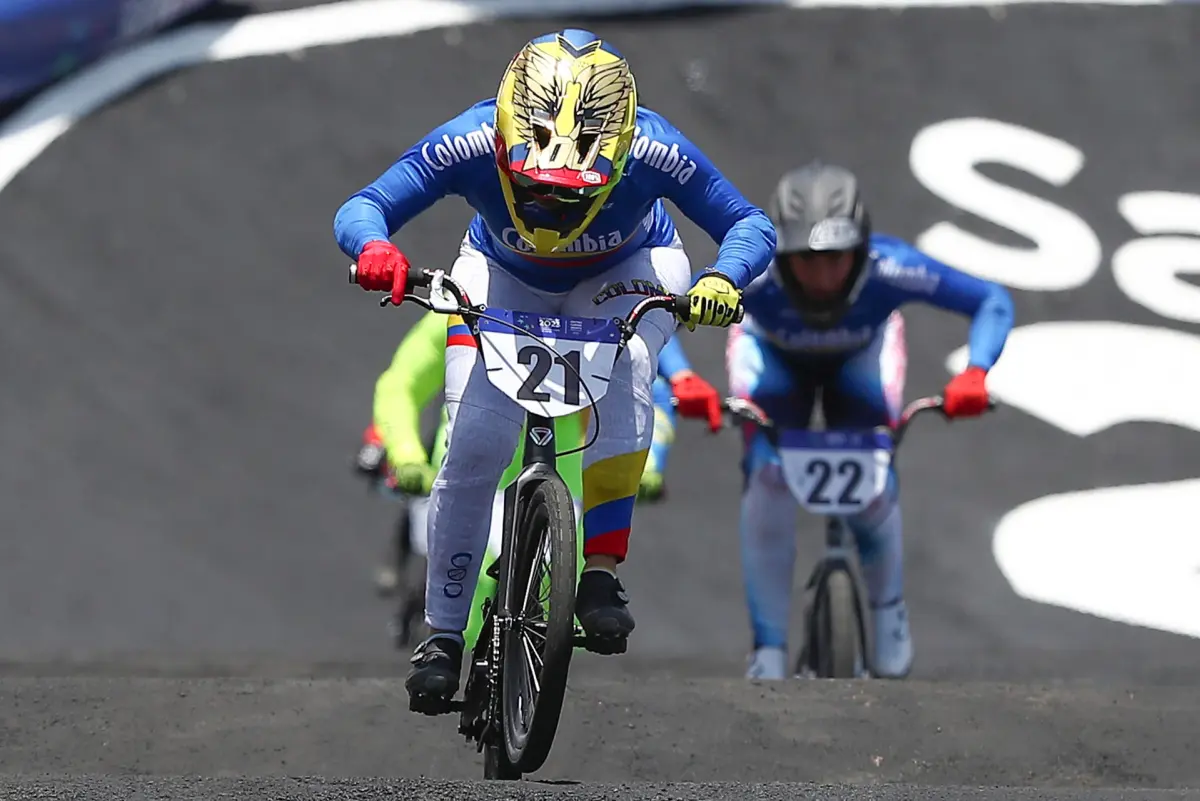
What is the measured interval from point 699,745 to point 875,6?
25.8 feet

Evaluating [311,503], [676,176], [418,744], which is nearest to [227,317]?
[311,503]

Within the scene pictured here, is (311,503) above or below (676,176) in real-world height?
below

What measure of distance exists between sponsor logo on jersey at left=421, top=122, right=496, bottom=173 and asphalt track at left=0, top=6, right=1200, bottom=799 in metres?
4.28

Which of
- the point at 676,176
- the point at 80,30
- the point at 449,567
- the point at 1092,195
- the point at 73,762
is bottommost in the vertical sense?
the point at 73,762

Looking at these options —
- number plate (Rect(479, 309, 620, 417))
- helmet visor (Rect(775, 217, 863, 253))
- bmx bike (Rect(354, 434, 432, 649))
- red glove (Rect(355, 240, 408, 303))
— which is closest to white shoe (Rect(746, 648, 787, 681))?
bmx bike (Rect(354, 434, 432, 649))

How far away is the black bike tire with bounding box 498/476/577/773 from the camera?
19.0ft

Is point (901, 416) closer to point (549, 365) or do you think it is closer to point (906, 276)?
point (906, 276)

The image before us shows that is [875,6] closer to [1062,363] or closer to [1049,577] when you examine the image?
[1062,363]

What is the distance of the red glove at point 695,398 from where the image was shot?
891cm

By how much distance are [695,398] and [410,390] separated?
1118 mm

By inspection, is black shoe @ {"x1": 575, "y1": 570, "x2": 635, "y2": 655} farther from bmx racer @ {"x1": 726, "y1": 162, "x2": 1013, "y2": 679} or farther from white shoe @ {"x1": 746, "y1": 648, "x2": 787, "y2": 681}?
white shoe @ {"x1": 746, "y1": 648, "x2": 787, "y2": 681}

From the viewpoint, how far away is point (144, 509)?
12039 millimetres

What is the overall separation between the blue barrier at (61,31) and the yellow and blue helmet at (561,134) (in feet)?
23.7

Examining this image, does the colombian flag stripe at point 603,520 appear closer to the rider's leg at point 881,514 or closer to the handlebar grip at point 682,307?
the handlebar grip at point 682,307
